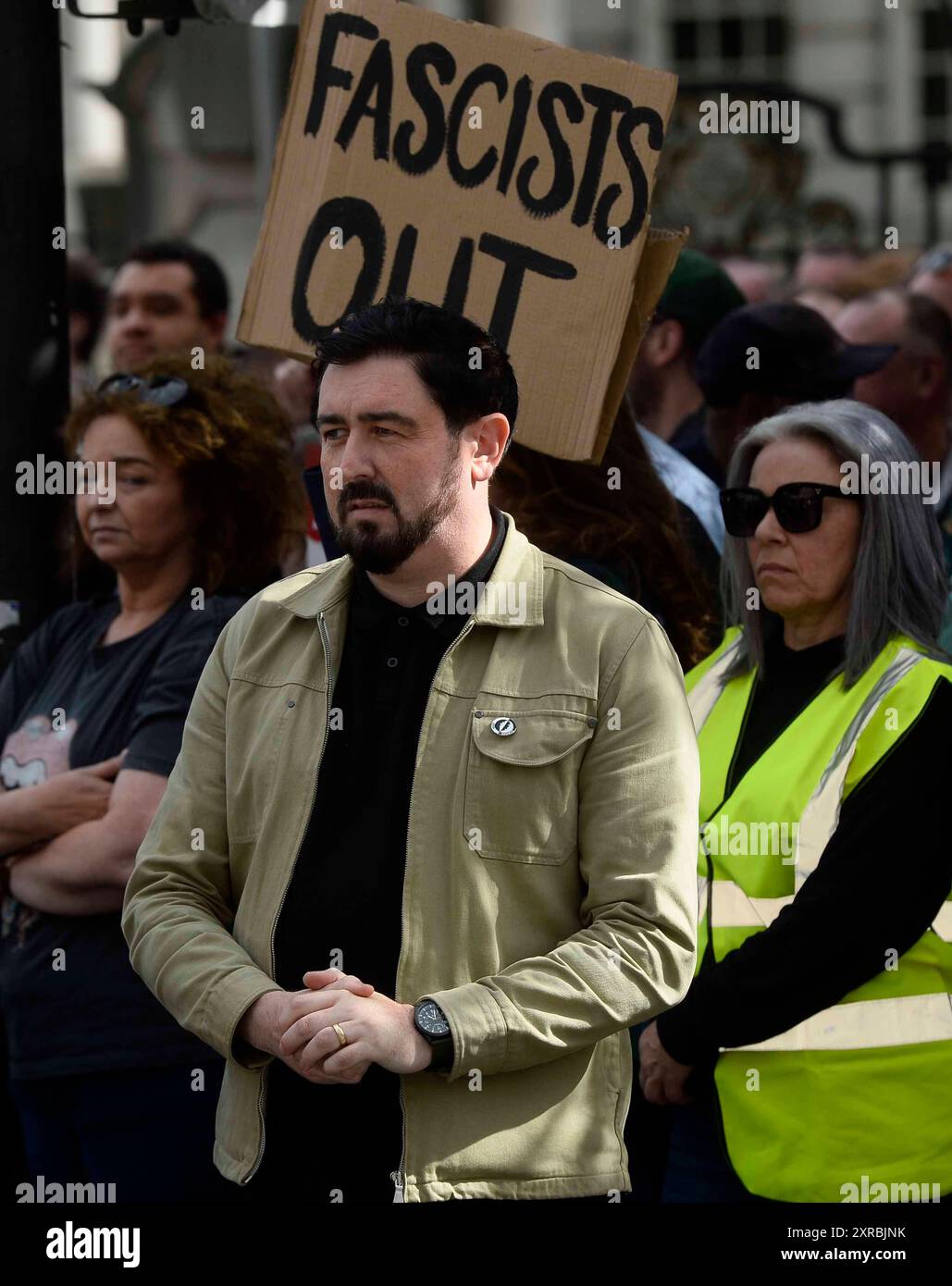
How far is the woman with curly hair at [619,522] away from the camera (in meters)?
3.61

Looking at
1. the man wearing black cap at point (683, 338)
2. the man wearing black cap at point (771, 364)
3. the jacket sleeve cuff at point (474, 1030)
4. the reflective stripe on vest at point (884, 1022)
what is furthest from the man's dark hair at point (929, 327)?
the jacket sleeve cuff at point (474, 1030)

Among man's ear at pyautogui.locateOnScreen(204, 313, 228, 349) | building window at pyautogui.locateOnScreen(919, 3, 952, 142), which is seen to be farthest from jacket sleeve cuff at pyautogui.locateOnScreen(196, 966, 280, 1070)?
building window at pyautogui.locateOnScreen(919, 3, 952, 142)

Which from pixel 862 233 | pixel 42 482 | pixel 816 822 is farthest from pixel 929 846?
pixel 862 233

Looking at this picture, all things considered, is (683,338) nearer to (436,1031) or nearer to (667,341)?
(667,341)

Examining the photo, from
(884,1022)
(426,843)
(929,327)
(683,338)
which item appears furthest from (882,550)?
(929,327)

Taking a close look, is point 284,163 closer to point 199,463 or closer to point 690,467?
point 199,463

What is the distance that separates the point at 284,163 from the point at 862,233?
47.9 ft

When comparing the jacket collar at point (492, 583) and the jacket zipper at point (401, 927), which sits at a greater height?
the jacket collar at point (492, 583)

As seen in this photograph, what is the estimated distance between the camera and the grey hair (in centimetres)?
342

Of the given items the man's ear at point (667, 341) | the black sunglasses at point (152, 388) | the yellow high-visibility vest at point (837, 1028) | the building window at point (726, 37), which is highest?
the building window at point (726, 37)

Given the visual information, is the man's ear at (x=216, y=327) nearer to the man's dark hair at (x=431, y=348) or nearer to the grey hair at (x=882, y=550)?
the grey hair at (x=882, y=550)

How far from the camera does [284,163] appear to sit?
3.53m

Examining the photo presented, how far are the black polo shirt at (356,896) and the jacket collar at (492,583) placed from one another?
4 centimetres

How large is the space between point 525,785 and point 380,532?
1.34 ft
